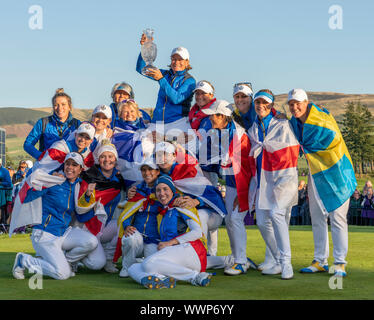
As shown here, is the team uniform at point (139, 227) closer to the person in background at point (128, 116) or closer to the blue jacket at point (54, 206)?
the blue jacket at point (54, 206)

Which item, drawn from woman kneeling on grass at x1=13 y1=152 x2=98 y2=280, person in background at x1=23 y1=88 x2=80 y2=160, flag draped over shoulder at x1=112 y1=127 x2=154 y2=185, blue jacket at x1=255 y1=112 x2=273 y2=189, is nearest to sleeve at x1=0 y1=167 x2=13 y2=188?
person in background at x1=23 y1=88 x2=80 y2=160

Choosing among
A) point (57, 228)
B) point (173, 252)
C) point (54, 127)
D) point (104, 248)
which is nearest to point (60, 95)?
point (54, 127)

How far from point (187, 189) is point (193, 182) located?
0.41 ft

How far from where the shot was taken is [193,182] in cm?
762

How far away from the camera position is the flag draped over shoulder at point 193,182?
24.8 feet

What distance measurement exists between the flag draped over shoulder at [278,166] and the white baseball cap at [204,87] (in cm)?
119

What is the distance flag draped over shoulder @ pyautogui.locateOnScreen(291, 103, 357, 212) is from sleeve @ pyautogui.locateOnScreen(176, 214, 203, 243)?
1627 millimetres

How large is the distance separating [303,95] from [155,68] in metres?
2.27

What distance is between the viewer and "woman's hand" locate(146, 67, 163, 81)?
8297 mm

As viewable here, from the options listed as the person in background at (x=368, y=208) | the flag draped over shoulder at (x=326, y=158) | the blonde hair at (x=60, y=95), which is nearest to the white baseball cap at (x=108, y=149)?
the blonde hair at (x=60, y=95)

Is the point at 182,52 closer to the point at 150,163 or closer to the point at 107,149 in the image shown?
the point at 107,149

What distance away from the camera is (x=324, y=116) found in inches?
286

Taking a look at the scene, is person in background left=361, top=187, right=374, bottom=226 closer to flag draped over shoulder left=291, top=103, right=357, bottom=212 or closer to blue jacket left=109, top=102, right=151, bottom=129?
blue jacket left=109, top=102, right=151, bottom=129
